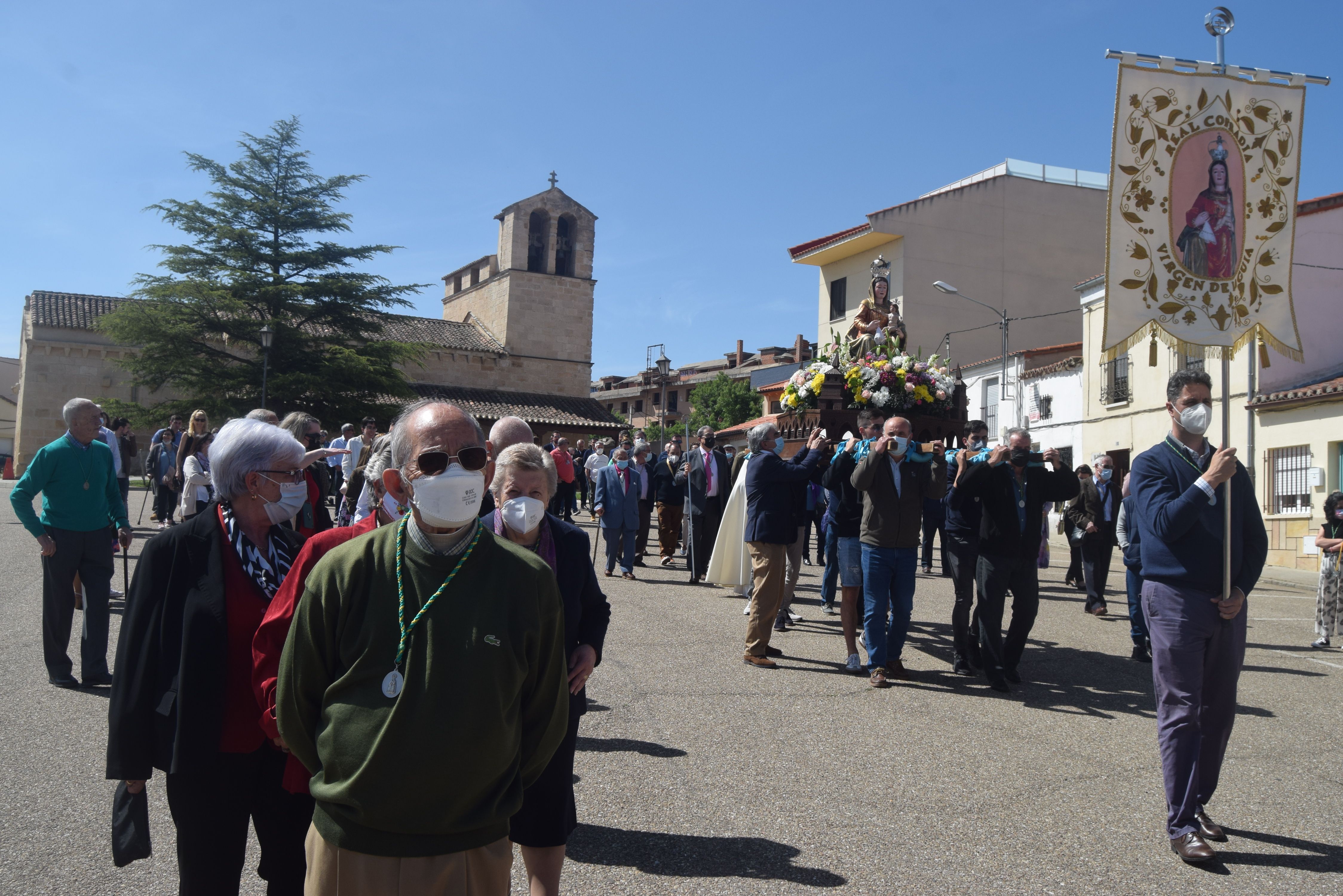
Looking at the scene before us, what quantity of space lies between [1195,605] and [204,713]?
13.0ft

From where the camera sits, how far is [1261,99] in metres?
5.70

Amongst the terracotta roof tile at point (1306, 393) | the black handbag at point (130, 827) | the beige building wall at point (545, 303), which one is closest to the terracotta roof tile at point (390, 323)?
the beige building wall at point (545, 303)

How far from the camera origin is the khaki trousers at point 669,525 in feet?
50.5

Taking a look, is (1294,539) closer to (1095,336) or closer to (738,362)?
(1095,336)

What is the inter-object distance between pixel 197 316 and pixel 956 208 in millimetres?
28513

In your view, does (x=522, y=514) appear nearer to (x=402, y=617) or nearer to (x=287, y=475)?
(x=287, y=475)

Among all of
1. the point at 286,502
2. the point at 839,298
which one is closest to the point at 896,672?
the point at 286,502

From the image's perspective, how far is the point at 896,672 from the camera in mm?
7270

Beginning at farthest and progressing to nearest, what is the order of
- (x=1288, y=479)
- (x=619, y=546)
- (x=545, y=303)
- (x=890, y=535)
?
(x=545, y=303), (x=1288, y=479), (x=619, y=546), (x=890, y=535)

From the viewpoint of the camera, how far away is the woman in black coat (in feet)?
9.82

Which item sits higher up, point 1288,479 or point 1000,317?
point 1000,317

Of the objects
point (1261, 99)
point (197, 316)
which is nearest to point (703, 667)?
point (1261, 99)

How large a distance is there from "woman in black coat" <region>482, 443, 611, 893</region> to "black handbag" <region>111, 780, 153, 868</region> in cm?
103

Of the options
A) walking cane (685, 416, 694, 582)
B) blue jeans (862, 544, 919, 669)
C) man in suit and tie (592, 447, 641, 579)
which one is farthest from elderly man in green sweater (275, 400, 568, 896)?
walking cane (685, 416, 694, 582)
